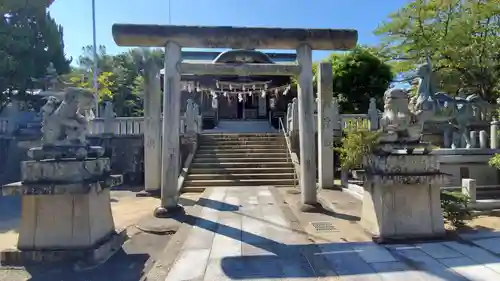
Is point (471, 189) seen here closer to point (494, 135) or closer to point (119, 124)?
point (494, 135)

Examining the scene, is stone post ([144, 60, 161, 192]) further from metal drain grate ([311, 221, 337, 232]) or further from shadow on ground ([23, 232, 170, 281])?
metal drain grate ([311, 221, 337, 232])

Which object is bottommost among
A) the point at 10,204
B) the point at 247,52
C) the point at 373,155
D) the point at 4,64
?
the point at 10,204

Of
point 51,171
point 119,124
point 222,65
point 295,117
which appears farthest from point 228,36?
point 119,124

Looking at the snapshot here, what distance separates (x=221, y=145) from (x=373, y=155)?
1069cm

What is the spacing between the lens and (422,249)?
16.2ft

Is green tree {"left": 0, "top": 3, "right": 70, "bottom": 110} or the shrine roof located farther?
green tree {"left": 0, "top": 3, "right": 70, "bottom": 110}

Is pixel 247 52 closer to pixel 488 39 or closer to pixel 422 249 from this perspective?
pixel 422 249

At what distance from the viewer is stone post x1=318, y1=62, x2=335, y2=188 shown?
11414 mm

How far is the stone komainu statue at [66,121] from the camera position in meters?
4.83

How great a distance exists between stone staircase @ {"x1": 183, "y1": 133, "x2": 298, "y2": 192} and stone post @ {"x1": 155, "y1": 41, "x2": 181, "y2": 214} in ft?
13.3

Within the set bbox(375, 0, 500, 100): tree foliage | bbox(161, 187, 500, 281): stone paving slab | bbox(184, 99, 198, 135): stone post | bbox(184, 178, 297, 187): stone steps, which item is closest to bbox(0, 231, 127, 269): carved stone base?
bbox(161, 187, 500, 281): stone paving slab

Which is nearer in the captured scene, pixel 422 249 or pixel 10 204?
pixel 422 249

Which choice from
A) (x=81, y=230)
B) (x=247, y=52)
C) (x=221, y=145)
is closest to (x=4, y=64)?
(x=221, y=145)

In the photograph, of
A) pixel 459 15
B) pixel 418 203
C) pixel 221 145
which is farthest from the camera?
pixel 459 15
